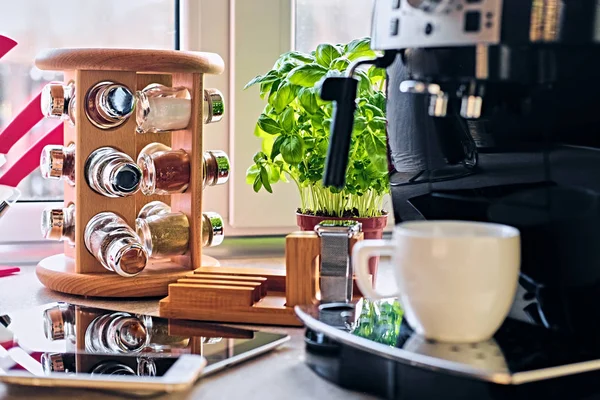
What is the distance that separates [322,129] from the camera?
1123 millimetres

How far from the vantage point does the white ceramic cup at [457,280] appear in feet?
2.13

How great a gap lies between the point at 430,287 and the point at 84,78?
528 millimetres

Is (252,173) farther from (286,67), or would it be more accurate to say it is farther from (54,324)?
(54,324)

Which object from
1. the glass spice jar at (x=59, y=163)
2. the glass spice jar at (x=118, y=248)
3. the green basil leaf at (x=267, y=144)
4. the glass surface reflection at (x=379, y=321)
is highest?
the green basil leaf at (x=267, y=144)

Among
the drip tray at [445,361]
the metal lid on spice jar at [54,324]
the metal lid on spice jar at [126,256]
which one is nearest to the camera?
the drip tray at [445,361]

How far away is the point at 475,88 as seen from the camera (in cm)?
68

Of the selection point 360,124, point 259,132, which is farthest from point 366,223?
point 259,132

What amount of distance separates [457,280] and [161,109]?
0.50 metres

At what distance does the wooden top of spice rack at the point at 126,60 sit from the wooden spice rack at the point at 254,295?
0.25 m

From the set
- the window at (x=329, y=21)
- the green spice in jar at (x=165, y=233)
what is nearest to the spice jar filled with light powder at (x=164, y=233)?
the green spice in jar at (x=165, y=233)

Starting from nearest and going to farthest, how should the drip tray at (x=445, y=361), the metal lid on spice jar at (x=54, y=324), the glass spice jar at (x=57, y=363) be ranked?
1. the drip tray at (x=445, y=361)
2. the glass spice jar at (x=57, y=363)
3. the metal lid on spice jar at (x=54, y=324)

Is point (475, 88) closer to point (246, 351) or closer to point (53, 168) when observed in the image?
point (246, 351)

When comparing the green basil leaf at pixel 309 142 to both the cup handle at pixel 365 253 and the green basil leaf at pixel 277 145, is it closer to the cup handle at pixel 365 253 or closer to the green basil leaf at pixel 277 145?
the green basil leaf at pixel 277 145

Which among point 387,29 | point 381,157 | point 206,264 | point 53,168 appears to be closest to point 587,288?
point 387,29
